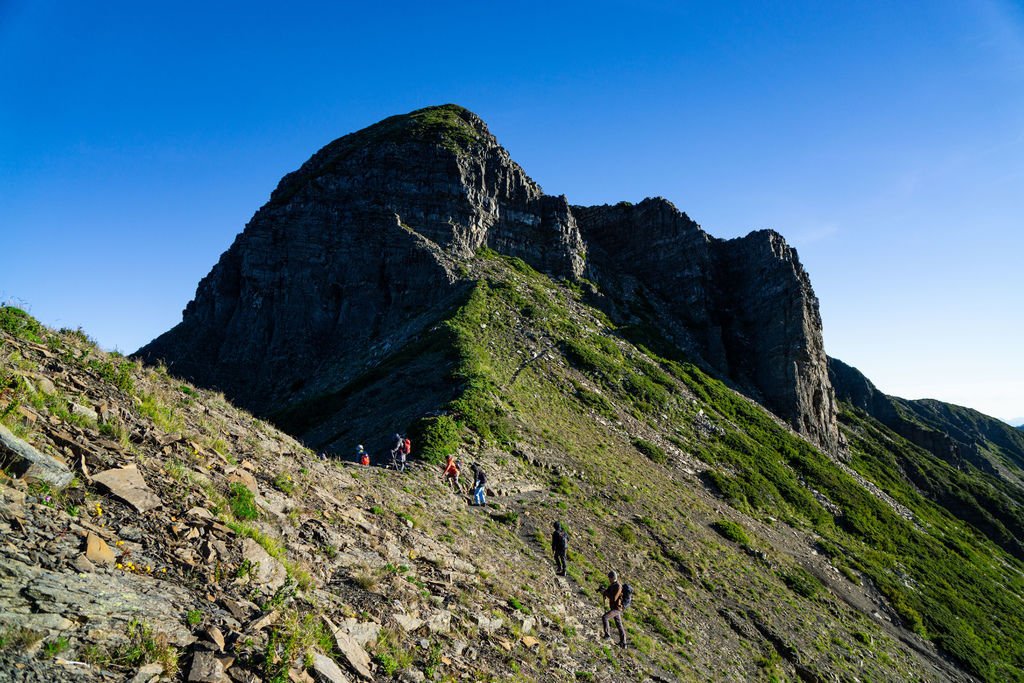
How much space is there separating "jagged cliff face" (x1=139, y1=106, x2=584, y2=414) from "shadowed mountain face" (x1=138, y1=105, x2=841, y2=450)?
224 mm

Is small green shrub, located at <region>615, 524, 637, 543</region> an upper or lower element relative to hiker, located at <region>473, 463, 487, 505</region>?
lower

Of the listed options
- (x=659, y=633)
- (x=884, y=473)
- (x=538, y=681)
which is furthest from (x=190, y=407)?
(x=884, y=473)

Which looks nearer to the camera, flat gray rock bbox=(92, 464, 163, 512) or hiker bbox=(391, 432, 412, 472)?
flat gray rock bbox=(92, 464, 163, 512)

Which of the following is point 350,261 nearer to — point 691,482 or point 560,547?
point 691,482

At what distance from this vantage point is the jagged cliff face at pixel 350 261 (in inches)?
2645

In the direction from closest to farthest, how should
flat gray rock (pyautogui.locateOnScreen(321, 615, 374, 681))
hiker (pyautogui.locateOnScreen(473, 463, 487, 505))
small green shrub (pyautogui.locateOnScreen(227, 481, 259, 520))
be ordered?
flat gray rock (pyautogui.locateOnScreen(321, 615, 374, 681)), small green shrub (pyautogui.locateOnScreen(227, 481, 259, 520)), hiker (pyautogui.locateOnScreen(473, 463, 487, 505))

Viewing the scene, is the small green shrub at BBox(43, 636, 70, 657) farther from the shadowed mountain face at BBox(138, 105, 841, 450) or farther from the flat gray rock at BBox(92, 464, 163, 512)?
the shadowed mountain face at BBox(138, 105, 841, 450)

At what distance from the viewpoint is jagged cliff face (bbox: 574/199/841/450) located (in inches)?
3310

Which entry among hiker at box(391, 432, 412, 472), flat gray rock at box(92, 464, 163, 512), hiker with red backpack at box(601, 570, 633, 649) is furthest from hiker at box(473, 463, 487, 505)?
flat gray rock at box(92, 464, 163, 512)

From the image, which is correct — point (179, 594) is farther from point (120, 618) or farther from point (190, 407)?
point (190, 407)

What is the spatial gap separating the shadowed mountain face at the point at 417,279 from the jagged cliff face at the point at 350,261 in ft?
0.73

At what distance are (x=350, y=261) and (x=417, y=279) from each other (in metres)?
12.0

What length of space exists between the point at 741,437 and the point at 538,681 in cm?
5643

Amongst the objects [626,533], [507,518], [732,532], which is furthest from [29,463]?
[732,532]
